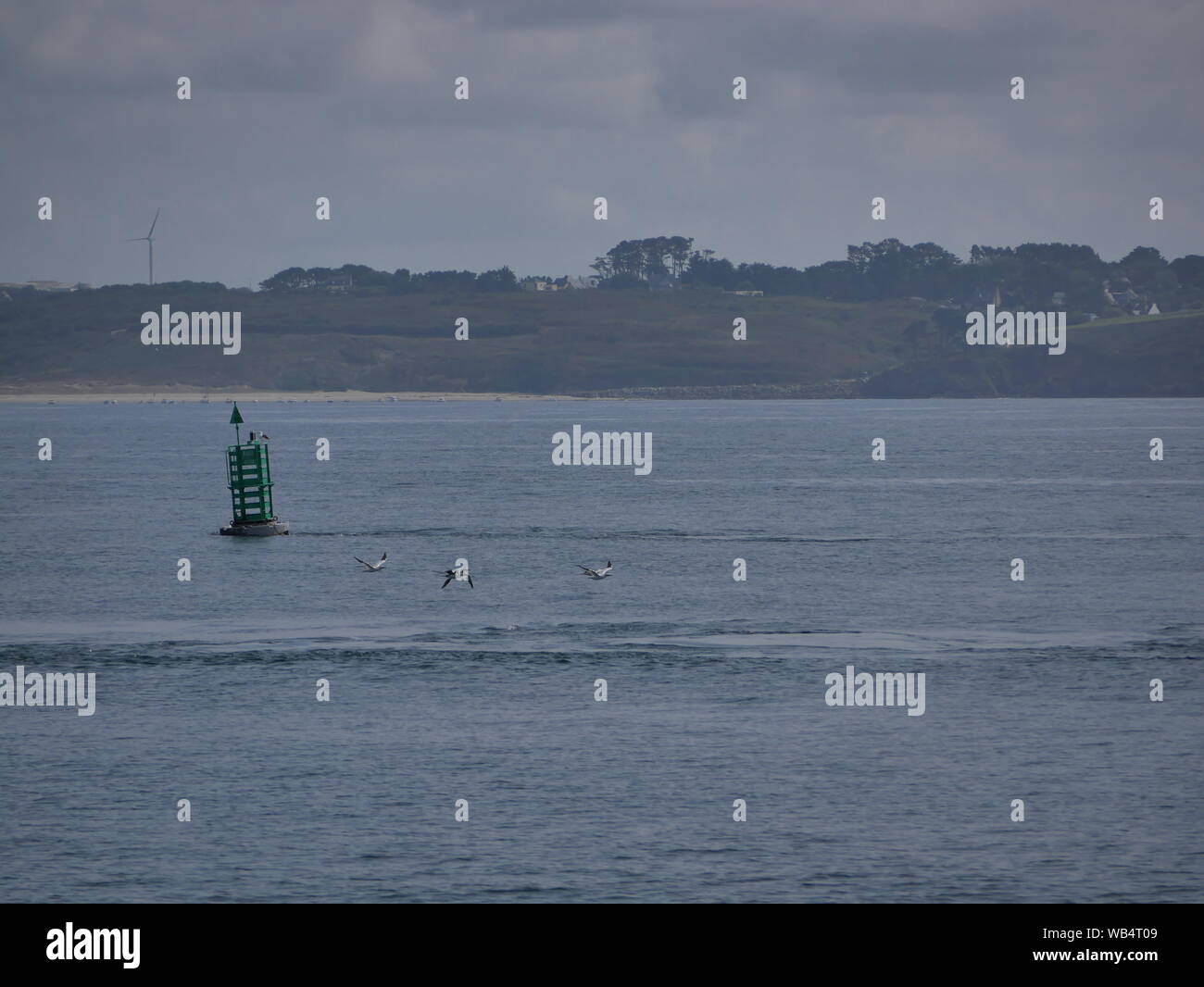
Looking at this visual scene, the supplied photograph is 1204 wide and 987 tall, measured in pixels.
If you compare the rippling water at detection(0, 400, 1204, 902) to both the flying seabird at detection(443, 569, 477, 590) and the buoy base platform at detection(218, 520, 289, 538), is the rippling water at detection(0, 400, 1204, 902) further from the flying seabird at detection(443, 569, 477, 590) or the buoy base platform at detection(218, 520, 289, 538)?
the buoy base platform at detection(218, 520, 289, 538)

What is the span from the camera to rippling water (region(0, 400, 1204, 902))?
118 feet

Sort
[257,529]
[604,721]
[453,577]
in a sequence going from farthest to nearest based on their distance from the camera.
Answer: [257,529], [453,577], [604,721]

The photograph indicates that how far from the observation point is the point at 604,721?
48500 mm

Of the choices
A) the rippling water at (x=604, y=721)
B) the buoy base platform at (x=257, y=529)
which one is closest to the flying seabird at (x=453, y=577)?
the rippling water at (x=604, y=721)

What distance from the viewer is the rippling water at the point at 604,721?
118 ft

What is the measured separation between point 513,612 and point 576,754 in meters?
25.2

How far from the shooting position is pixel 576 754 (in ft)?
147

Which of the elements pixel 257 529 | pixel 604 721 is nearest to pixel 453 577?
pixel 604 721

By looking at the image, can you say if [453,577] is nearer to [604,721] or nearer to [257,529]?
[604,721]

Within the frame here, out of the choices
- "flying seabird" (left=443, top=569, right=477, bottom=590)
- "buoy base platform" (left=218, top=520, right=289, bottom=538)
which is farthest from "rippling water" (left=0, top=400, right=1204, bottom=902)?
"buoy base platform" (left=218, top=520, right=289, bottom=538)

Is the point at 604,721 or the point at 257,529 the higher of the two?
the point at 257,529

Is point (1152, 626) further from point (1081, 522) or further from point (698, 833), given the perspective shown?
point (1081, 522)

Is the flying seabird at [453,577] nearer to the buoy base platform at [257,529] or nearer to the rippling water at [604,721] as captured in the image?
the rippling water at [604,721]
